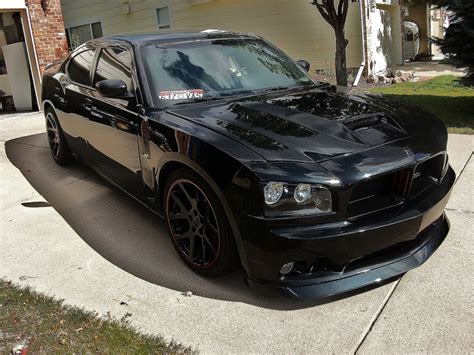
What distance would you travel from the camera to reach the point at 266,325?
2807mm

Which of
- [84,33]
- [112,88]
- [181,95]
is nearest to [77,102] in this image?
[112,88]

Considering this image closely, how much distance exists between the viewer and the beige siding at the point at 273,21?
1270 cm

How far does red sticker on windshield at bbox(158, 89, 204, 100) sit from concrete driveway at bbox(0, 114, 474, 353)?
1.19 m

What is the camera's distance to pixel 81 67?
5.05 m

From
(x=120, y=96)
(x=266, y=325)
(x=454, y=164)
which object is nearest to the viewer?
(x=266, y=325)

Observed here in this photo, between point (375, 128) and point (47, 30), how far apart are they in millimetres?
9113

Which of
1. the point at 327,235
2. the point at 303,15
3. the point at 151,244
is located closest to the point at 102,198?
the point at 151,244

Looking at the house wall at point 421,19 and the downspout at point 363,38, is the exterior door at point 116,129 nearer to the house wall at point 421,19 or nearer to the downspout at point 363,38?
the downspout at point 363,38

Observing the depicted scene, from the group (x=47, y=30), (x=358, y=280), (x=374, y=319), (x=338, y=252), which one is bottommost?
(x=374, y=319)

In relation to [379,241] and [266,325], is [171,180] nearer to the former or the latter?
[266,325]

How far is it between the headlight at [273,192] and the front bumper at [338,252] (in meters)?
0.13

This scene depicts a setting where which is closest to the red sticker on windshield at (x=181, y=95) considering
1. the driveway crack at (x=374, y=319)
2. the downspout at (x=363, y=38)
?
the driveway crack at (x=374, y=319)

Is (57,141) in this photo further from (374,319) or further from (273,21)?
(273,21)

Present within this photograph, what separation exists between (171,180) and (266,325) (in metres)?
1.20
